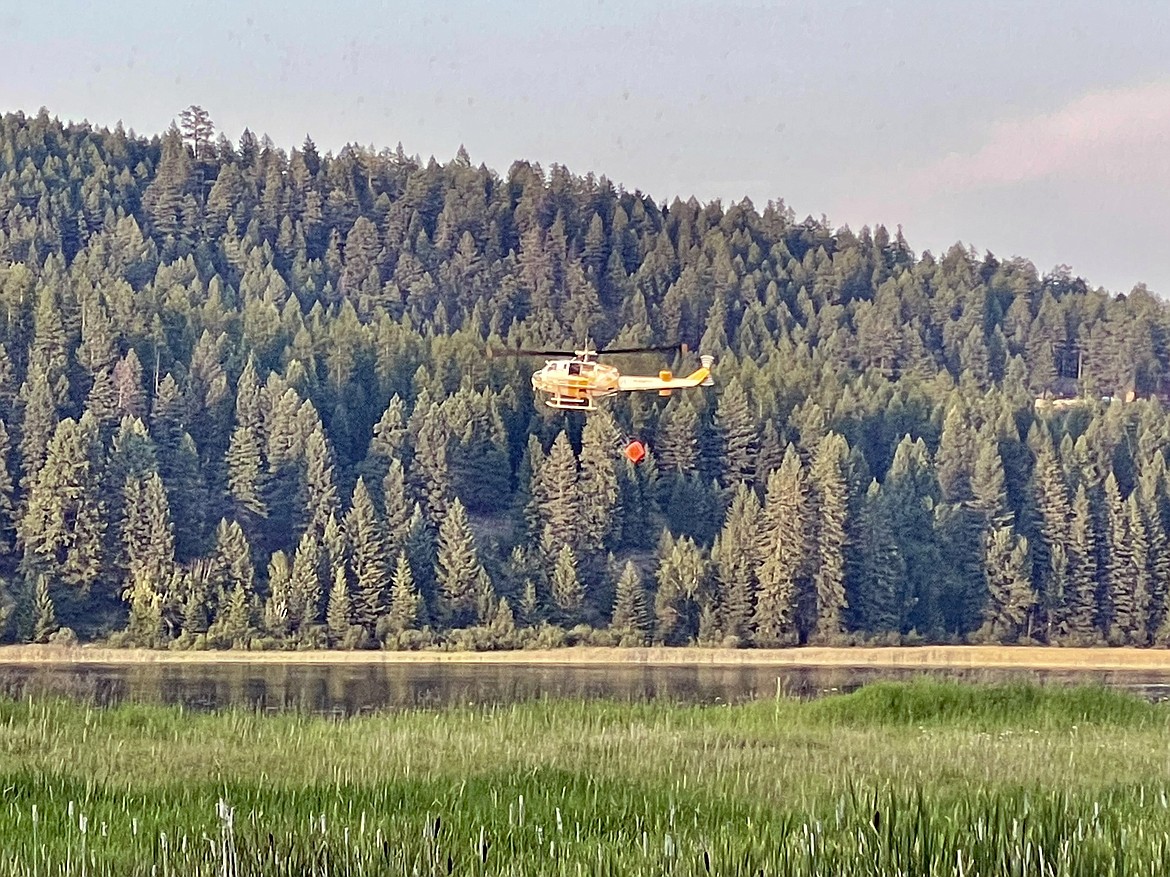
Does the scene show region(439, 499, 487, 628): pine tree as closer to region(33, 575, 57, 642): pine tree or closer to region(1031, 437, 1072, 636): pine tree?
region(33, 575, 57, 642): pine tree

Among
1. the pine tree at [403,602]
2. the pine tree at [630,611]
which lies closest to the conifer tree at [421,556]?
the pine tree at [403,602]

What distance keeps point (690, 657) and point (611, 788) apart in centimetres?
8895

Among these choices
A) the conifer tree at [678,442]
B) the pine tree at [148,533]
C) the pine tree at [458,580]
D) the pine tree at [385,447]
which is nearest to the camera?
the pine tree at [148,533]

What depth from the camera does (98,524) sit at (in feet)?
348

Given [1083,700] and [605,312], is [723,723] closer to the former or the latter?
[1083,700]

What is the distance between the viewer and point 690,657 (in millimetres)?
104312

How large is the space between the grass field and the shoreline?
66548 millimetres

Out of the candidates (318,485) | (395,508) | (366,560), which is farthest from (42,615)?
(395,508)

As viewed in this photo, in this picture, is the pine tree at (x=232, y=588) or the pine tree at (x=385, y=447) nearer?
the pine tree at (x=232, y=588)

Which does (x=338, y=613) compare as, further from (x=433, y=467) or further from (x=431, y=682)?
(x=431, y=682)

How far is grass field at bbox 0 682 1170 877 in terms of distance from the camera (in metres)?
9.88

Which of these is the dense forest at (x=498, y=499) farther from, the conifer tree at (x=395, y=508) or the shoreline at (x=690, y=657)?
the shoreline at (x=690, y=657)

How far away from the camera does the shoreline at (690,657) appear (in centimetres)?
9406

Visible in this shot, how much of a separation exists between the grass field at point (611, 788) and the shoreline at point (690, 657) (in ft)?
218
